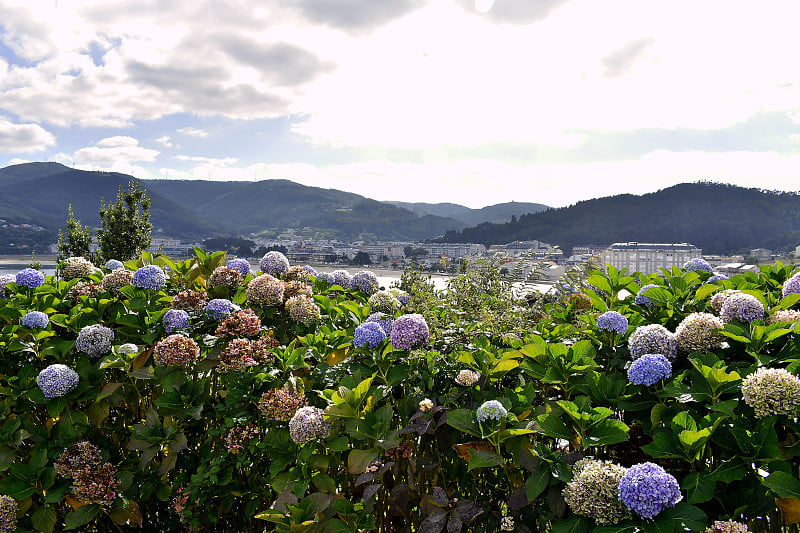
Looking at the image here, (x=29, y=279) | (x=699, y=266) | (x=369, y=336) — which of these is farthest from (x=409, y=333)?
(x=29, y=279)

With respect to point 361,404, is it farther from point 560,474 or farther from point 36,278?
point 36,278

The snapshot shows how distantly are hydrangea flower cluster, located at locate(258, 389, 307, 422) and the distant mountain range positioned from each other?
9234 cm

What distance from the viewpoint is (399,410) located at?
1.51 m

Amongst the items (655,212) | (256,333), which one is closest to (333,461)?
(256,333)

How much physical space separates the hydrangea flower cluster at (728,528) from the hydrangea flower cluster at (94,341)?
7.15ft

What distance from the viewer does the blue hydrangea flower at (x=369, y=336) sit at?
1.63 m

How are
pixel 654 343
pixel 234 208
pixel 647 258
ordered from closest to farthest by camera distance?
pixel 654 343, pixel 647 258, pixel 234 208

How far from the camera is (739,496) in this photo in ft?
3.71

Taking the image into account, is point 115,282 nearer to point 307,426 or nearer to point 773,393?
point 307,426

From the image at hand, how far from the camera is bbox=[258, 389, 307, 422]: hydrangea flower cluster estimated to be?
1.53 meters

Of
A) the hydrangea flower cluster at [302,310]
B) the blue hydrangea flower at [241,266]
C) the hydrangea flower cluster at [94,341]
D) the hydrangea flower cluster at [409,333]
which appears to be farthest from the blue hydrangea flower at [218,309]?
the hydrangea flower cluster at [409,333]

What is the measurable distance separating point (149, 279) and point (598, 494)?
2104 mm

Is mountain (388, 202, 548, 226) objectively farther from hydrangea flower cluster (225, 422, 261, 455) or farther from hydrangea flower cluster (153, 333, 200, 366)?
hydrangea flower cluster (225, 422, 261, 455)

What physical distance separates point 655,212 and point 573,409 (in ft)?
248
